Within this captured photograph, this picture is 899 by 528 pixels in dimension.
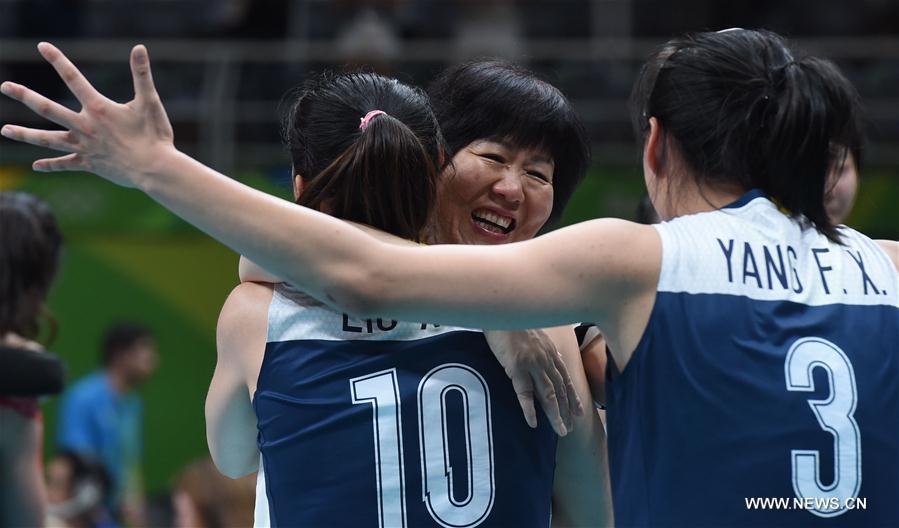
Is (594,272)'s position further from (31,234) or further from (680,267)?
(31,234)

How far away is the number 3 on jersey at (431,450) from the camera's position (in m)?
1.96

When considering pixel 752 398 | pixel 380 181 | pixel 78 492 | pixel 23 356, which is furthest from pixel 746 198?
pixel 78 492

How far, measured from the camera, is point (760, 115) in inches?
71.2

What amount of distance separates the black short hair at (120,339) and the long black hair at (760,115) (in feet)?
20.1

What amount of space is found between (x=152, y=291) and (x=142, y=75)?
6.38m

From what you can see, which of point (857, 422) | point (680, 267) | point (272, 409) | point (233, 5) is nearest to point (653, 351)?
point (680, 267)

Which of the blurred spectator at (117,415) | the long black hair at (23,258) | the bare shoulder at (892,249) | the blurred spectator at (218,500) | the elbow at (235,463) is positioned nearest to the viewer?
the bare shoulder at (892,249)

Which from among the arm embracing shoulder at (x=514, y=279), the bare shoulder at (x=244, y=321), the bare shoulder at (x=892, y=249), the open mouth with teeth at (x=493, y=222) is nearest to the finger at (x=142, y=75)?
the arm embracing shoulder at (x=514, y=279)

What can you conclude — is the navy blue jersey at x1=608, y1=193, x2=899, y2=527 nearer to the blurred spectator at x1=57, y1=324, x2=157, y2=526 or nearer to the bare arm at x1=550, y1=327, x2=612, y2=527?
the bare arm at x1=550, y1=327, x2=612, y2=527

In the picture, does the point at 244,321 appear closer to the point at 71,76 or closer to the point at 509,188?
the point at 71,76

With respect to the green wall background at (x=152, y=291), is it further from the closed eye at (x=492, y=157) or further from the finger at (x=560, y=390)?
the finger at (x=560, y=390)

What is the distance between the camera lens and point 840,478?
68.6 inches

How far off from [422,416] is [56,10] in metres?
7.61

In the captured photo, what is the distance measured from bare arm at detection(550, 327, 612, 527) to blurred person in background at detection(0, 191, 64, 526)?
1.42 meters
